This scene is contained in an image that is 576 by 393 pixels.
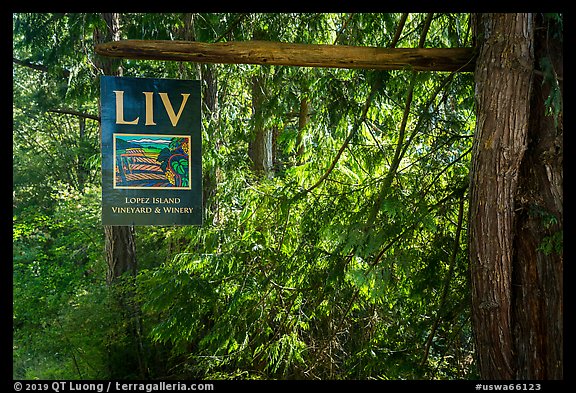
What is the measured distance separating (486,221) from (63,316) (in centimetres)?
637

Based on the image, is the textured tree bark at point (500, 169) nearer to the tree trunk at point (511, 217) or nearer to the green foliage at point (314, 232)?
the tree trunk at point (511, 217)

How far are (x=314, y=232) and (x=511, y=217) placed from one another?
1.68 meters

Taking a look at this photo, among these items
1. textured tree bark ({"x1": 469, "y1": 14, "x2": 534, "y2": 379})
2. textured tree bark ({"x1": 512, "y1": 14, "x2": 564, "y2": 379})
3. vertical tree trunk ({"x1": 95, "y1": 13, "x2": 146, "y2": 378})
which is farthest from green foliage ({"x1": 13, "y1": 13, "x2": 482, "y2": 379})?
textured tree bark ({"x1": 512, "y1": 14, "x2": 564, "y2": 379})

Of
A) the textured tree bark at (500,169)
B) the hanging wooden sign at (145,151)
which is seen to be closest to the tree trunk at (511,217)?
the textured tree bark at (500,169)

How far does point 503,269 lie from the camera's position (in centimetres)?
315

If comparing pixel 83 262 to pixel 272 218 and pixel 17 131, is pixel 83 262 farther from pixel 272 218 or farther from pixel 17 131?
pixel 272 218

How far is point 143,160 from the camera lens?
326cm

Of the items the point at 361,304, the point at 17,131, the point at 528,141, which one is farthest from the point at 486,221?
the point at 17,131

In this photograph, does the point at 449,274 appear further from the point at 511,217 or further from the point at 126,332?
the point at 126,332

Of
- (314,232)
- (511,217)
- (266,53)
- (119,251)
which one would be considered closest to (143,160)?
(266,53)

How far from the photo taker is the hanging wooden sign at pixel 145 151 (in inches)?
128

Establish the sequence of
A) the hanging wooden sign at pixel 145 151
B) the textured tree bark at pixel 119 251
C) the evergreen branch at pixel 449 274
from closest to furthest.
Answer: the hanging wooden sign at pixel 145 151 < the evergreen branch at pixel 449 274 < the textured tree bark at pixel 119 251

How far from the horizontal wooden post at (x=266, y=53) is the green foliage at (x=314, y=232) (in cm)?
43
